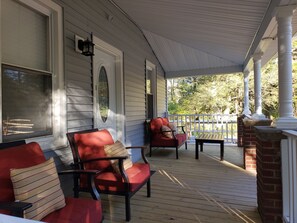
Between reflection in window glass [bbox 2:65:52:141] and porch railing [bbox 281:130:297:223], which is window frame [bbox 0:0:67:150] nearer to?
reflection in window glass [bbox 2:65:52:141]

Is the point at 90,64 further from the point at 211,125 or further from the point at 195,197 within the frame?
the point at 211,125

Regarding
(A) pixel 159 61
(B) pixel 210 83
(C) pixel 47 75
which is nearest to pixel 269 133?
(C) pixel 47 75

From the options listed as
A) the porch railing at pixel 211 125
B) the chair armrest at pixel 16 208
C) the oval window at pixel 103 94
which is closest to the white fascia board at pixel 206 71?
the porch railing at pixel 211 125

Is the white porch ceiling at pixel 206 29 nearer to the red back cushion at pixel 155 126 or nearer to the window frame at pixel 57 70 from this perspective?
the window frame at pixel 57 70

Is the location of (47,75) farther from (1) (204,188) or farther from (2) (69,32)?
(1) (204,188)

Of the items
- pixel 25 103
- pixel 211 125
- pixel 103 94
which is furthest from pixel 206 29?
pixel 211 125

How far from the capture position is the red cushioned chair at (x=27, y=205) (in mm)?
1483

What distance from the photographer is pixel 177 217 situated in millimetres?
2379

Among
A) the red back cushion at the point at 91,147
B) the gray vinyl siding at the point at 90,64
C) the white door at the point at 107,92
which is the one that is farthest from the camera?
the white door at the point at 107,92

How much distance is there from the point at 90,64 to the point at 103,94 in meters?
0.66

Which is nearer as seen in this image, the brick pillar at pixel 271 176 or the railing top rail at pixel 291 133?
the railing top rail at pixel 291 133

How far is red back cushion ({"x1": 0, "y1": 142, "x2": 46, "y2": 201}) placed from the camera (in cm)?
154

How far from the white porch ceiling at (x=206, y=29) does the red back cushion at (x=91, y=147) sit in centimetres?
223

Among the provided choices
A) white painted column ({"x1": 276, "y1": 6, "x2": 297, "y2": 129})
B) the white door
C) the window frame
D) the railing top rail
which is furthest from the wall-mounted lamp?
the railing top rail
